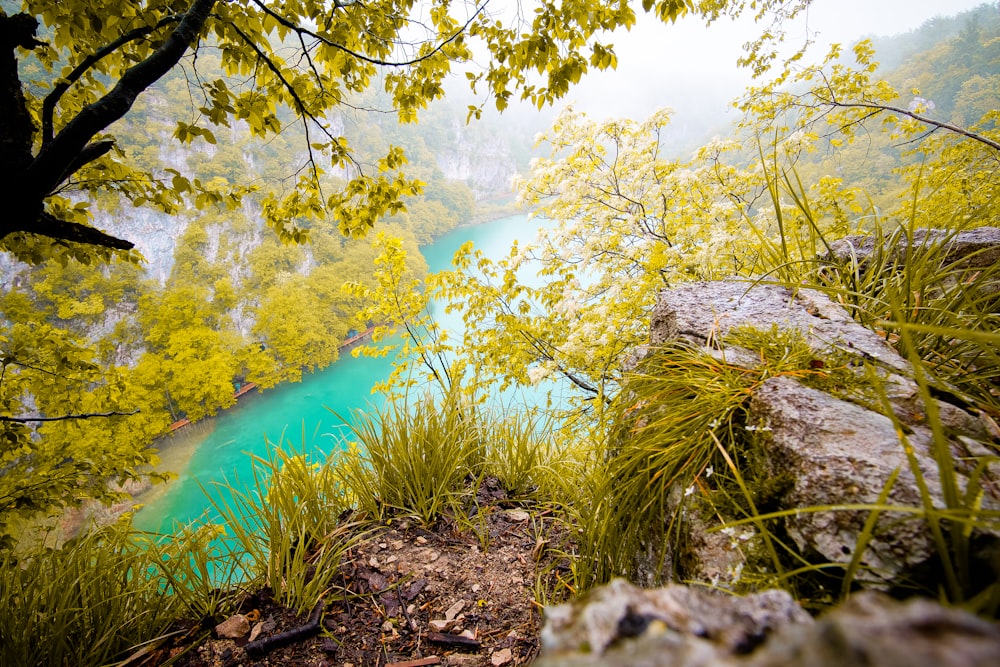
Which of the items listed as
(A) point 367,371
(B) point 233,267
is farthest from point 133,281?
(A) point 367,371

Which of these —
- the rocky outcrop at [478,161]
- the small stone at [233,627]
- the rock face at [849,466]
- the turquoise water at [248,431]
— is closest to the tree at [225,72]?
the small stone at [233,627]

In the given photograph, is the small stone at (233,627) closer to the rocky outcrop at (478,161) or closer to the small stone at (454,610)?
the small stone at (454,610)

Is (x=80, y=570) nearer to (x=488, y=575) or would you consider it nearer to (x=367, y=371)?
(x=488, y=575)

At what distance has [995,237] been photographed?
6.35 ft

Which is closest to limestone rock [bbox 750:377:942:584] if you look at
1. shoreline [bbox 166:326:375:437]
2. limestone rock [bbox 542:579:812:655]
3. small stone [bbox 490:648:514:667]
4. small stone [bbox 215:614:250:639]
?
limestone rock [bbox 542:579:812:655]

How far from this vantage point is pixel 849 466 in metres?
0.88

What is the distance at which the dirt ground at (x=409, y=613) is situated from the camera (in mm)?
1632

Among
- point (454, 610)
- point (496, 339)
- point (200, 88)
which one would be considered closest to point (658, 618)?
point (454, 610)

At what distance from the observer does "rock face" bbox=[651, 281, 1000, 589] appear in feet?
2.30

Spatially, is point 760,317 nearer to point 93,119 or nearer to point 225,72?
point 93,119

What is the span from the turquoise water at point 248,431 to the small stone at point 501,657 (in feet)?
43.9

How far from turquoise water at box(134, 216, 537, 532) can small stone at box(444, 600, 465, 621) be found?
13084 mm

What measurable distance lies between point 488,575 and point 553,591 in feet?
1.35

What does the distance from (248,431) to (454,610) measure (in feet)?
88.7
